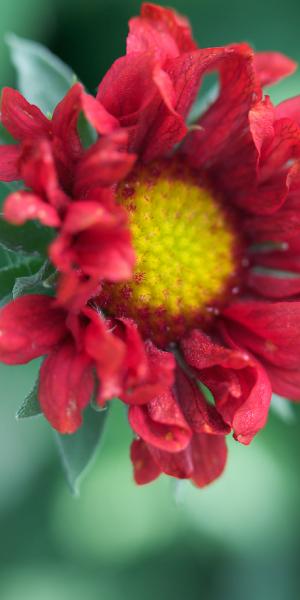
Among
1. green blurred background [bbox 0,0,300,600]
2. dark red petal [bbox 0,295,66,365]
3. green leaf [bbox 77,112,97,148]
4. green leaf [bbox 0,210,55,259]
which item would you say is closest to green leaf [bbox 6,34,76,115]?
green leaf [bbox 77,112,97,148]

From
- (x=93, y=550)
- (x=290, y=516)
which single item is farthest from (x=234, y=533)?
(x=93, y=550)

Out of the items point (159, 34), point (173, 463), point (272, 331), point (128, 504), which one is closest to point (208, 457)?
point (173, 463)

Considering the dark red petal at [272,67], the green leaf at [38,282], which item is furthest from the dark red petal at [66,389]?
the dark red petal at [272,67]

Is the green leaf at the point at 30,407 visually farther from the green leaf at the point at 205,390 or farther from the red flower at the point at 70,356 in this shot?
the green leaf at the point at 205,390

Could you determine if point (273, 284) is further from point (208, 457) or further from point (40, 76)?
point (40, 76)

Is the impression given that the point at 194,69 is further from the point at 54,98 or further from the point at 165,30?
the point at 54,98

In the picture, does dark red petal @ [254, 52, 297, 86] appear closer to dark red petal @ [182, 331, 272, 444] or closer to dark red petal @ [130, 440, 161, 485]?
dark red petal @ [182, 331, 272, 444]
